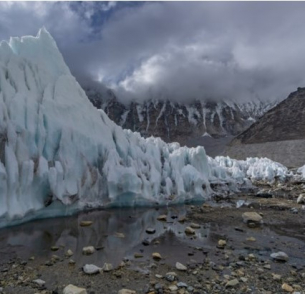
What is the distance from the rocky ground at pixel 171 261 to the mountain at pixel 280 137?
52535 mm

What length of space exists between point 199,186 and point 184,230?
6.20 metres

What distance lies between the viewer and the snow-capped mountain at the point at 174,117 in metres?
152

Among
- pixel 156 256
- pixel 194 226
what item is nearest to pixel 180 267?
pixel 156 256

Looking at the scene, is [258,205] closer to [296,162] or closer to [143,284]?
[143,284]

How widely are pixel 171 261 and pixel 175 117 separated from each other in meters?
158

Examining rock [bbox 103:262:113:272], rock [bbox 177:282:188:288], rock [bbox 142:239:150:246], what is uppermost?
rock [bbox 103:262:113:272]

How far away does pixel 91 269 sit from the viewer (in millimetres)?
5398

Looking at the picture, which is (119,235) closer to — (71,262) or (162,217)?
(71,262)

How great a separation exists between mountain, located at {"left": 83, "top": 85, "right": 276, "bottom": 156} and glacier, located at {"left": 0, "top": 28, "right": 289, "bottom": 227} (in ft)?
417

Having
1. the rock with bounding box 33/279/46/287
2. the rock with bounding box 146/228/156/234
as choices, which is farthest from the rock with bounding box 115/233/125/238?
the rock with bounding box 33/279/46/287

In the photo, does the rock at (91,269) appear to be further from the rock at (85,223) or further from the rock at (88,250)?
the rock at (85,223)

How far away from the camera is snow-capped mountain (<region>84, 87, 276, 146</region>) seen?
152m

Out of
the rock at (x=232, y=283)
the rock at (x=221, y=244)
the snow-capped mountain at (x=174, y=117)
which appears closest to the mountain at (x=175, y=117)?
the snow-capped mountain at (x=174, y=117)

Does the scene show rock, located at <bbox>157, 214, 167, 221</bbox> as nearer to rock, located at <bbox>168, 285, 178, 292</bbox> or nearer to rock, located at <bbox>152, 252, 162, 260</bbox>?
rock, located at <bbox>152, 252, 162, 260</bbox>
